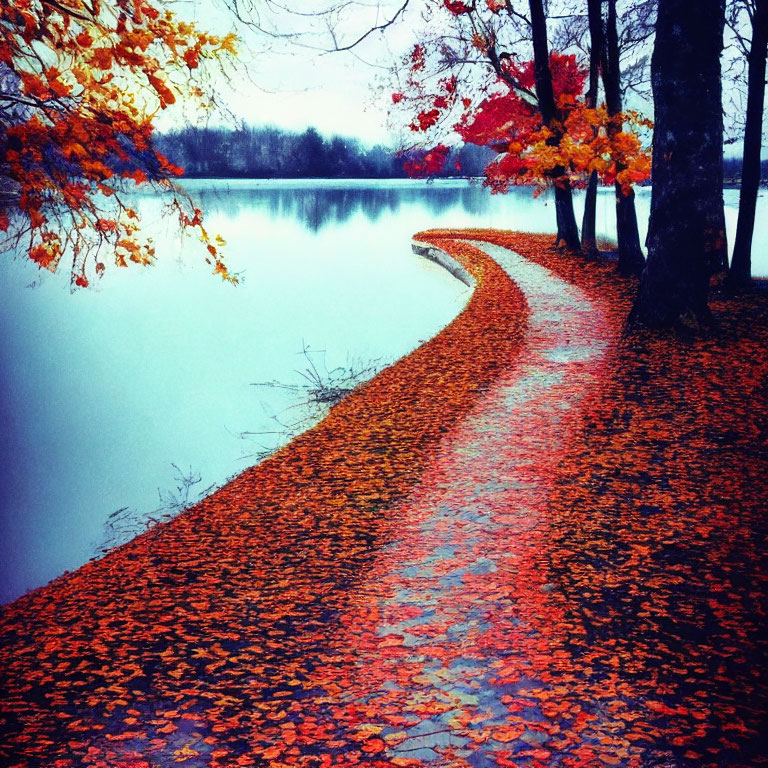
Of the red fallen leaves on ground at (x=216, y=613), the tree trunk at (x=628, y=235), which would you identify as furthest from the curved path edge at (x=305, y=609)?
the tree trunk at (x=628, y=235)

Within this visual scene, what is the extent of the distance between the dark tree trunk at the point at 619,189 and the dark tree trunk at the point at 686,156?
649 cm

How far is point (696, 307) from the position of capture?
1042 centimetres

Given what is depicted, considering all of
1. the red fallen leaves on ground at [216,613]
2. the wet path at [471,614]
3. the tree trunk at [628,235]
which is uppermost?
the tree trunk at [628,235]

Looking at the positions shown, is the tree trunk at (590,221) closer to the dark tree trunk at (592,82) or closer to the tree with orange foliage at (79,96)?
the dark tree trunk at (592,82)

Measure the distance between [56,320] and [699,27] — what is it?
1945 cm

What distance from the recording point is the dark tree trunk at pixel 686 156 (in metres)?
9.83

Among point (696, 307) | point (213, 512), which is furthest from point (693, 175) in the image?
point (213, 512)

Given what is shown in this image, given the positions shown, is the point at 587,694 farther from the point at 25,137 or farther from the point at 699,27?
the point at 699,27

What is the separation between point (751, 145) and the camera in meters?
13.7

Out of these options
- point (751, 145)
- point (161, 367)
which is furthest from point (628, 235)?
point (161, 367)

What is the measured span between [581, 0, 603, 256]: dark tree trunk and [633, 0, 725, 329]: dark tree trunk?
7.79 m

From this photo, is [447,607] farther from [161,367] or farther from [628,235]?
[628,235]

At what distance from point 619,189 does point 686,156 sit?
7478 millimetres

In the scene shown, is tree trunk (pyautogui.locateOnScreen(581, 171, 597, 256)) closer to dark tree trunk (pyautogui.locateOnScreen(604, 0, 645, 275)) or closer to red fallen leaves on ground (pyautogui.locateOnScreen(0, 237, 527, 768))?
dark tree trunk (pyautogui.locateOnScreen(604, 0, 645, 275))
